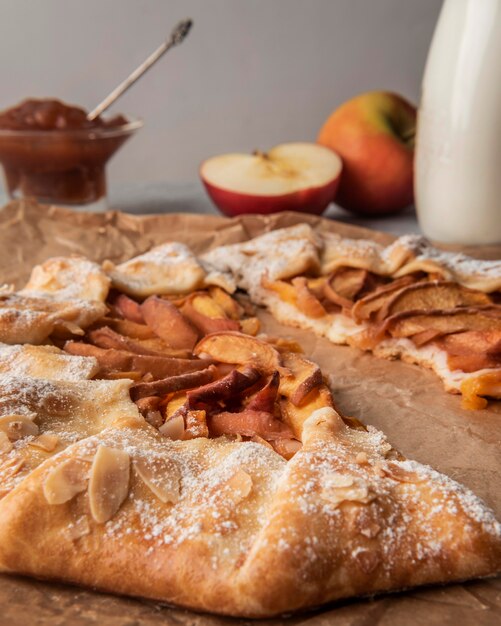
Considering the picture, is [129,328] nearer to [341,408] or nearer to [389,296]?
[341,408]

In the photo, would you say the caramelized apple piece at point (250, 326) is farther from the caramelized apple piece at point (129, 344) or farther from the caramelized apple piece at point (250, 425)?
the caramelized apple piece at point (250, 425)

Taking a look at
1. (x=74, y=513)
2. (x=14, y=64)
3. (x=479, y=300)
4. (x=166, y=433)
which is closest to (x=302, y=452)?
(x=166, y=433)

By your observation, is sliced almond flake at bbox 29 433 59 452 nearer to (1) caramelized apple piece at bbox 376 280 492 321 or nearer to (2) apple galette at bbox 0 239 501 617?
(2) apple galette at bbox 0 239 501 617

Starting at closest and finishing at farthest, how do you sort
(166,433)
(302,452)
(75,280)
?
(302,452) → (166,433) → (75,280)

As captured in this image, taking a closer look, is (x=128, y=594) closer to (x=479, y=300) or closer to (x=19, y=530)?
(x=19, y=530)

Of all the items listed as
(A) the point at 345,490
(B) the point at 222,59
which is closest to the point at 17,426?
(A) the point at 345,490

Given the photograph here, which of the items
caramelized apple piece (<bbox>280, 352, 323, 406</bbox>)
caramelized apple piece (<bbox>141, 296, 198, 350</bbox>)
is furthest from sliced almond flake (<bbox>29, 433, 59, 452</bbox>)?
caramelized apple piece (<bbox>141, 296, 198, 350</bbox>)
